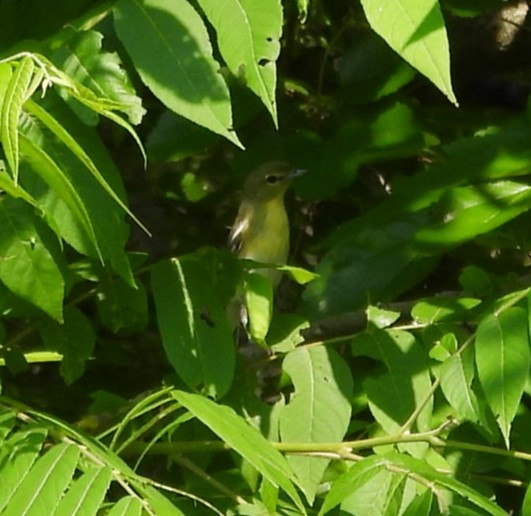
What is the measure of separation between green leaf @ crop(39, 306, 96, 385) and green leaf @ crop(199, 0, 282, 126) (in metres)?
0.98

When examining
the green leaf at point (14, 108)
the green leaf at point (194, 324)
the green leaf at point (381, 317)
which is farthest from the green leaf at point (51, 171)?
the green leaf at point (381, 317)

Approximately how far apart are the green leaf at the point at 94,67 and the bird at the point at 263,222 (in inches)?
97.8

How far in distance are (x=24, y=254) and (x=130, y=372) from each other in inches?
74.8

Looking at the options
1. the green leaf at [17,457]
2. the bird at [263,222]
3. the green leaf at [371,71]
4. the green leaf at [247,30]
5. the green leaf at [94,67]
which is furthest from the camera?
the bird at [263,222]

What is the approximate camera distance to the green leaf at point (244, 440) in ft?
7.12

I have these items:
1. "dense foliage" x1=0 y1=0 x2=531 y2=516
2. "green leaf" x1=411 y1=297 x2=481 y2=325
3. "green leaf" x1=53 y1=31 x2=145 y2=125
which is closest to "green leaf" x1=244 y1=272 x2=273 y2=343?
"dense foliage" x1=0 y1=0 x2=531 y2=516

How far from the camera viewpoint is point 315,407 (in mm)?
2920

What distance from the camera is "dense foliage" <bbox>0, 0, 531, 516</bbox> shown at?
90.9 inches

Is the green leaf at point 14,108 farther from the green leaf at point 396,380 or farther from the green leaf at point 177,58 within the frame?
the green leaf at point 396,380

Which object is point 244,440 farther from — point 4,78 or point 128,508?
point 4,78

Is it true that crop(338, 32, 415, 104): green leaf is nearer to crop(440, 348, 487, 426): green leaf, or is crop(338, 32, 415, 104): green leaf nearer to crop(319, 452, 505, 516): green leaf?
crop(440, 348, 487, 426): green leaf

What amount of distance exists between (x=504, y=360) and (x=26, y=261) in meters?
1.00

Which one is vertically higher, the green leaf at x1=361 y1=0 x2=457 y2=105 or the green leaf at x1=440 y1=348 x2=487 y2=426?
the green leaf at x1=361 y1=0 x2=457 y2=105

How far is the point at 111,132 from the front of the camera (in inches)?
184
